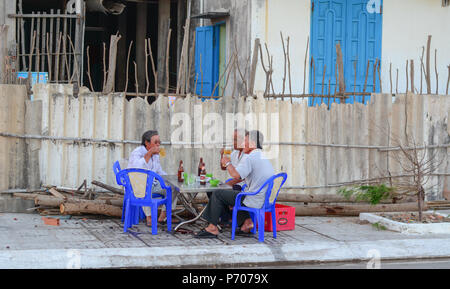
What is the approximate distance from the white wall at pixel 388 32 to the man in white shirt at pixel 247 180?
526cm

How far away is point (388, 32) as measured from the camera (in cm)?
1447

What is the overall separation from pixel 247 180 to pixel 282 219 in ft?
3.17

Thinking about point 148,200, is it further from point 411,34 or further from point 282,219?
point 411,34

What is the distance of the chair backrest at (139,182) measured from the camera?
838 cm

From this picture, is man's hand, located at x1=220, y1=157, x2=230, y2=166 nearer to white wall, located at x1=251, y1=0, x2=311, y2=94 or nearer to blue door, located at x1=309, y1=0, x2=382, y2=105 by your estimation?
white wall, located at x1=251, y1=0, x2=311, y2=94

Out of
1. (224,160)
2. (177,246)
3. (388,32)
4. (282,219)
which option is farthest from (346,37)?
(177,246)

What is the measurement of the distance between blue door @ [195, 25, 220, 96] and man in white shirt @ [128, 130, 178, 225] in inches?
228

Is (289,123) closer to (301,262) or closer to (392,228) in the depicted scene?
(392,228)

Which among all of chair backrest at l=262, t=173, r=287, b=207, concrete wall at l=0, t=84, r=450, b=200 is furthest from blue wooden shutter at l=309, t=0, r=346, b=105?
chair backrest at l=262, t=173, r=287, b=207

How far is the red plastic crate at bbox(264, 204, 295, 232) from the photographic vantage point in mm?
8938

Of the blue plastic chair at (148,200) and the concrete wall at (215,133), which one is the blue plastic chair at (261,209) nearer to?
the blue plastic chair at (148,200)

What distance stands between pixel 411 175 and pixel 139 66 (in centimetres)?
1025
